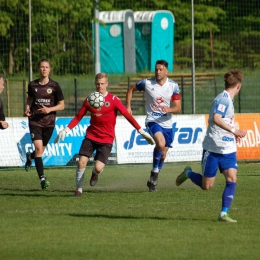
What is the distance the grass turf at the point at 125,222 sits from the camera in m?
7.52

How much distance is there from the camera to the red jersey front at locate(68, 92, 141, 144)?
1229cm

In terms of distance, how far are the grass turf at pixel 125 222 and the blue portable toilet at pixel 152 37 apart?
20.0m

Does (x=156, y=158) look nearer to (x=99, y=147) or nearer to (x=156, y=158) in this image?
(x=156, y=158)

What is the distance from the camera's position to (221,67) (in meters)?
33.6

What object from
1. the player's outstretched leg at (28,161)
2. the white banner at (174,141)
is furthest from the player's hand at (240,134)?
the white banner at (174,141)

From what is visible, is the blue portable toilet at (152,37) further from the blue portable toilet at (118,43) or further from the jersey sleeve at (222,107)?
the jersey sleeve at (222,107)

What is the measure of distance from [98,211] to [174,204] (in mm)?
1255

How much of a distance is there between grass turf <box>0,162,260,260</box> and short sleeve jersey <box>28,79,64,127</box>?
1.21 meters

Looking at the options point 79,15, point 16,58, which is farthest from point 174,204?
point 79,15

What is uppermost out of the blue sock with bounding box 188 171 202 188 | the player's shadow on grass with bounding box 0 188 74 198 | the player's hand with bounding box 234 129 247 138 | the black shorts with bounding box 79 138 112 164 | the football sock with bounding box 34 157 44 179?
the player's hand with bounding box 234 129 247 138

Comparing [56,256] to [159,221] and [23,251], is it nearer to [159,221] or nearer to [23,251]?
[23,251]

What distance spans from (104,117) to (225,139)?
11.1 feet

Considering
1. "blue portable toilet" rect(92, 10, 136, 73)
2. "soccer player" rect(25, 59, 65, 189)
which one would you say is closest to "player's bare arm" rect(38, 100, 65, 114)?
"soccer player" rect(25, 59, 65, 189)

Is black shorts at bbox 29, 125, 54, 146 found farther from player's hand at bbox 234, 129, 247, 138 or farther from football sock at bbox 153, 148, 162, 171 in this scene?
player's hand at bbox 234, 129, 247, 138
